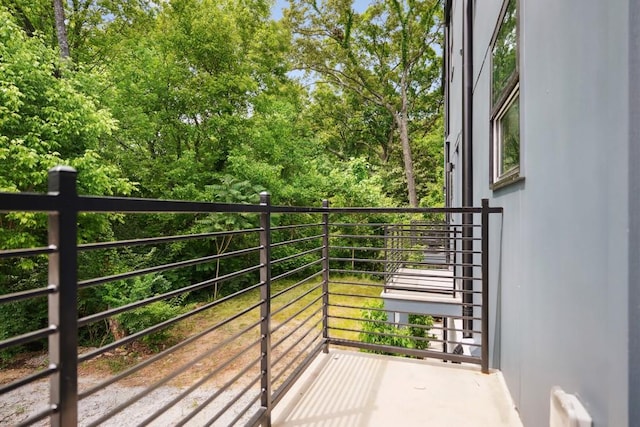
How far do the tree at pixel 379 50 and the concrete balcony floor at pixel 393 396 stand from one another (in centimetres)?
1240

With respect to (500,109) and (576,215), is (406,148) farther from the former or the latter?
(576,215)

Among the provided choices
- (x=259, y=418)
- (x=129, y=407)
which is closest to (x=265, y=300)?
(x=259, y=418)

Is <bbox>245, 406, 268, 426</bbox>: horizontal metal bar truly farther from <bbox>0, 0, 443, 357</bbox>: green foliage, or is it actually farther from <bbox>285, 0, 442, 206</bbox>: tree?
<bbox>285, 0, 442, 206</bbox>: tree

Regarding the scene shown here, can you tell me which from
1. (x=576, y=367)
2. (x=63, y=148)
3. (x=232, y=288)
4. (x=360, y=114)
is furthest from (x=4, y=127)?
(x=360, y=114)

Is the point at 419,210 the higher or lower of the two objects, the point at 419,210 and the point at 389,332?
the higher

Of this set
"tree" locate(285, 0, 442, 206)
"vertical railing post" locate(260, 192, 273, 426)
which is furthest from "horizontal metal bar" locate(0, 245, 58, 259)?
"tree" locate(285, 0, 442, 206)

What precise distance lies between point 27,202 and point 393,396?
2.12 meters

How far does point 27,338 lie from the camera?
0.75 meters

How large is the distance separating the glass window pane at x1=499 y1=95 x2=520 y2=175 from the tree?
12.1 metres

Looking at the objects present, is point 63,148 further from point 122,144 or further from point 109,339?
point 109,339

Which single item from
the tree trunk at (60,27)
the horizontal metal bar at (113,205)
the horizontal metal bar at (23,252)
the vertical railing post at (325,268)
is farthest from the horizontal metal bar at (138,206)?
the tree trunk at (60,27)

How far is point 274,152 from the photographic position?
10102mm

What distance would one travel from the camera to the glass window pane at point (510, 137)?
2.11m

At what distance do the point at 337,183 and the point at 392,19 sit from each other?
802 cm
